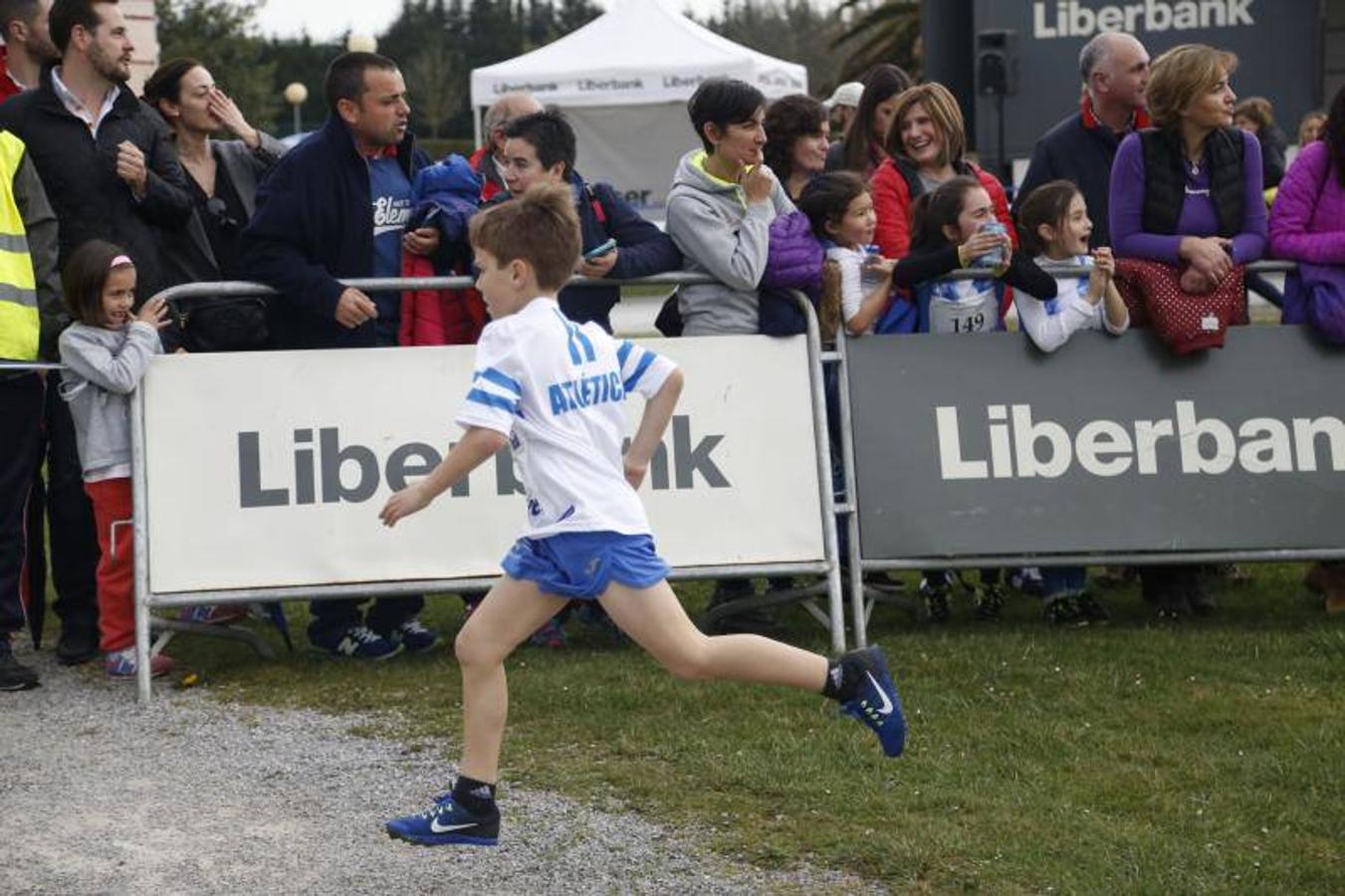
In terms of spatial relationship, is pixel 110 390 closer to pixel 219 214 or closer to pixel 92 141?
pixel 92 141

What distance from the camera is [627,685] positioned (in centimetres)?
762

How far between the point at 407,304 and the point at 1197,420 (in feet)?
10.8

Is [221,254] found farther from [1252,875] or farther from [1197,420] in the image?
[1252,875]

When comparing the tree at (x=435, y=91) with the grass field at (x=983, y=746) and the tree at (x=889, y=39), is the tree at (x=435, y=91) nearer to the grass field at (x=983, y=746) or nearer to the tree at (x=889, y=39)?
the tree at (x=889, y=39)

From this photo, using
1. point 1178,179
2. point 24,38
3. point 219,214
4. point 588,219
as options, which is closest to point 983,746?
point 588,219

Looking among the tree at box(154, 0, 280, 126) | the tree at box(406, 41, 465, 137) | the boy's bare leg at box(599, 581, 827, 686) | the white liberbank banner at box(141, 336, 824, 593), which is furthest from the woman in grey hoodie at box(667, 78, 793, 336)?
the tree at box(406, 41, 465, 137)

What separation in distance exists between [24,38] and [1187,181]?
5027 mm

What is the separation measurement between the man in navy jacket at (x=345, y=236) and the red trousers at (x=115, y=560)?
78cm

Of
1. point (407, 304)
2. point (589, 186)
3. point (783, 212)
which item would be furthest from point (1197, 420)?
point (407, 304)

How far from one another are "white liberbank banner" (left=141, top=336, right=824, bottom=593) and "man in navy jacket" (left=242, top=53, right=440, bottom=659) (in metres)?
0.34

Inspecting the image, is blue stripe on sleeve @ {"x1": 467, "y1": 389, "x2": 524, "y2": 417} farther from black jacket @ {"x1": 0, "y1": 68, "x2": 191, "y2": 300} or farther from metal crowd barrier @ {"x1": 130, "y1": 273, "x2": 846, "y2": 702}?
black jacket @ {"x1": 0, "y1": 68, "x2": 191, "y2": 300}

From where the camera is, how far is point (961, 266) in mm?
8383

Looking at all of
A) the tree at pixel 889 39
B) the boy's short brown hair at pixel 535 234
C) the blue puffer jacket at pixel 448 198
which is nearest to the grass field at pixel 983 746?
the boy's short brown hair at pixel 535 234

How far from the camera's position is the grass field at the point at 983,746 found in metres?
5.52
